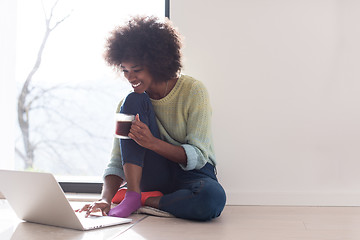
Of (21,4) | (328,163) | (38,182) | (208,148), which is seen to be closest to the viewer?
(38,182)

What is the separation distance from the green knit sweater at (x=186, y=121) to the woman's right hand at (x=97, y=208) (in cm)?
30

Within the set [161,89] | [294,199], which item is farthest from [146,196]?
[294,199]

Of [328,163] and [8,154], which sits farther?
[8,154]

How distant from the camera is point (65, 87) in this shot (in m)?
4.27

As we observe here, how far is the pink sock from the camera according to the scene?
182cm

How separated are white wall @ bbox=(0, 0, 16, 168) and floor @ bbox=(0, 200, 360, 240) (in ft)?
2.78

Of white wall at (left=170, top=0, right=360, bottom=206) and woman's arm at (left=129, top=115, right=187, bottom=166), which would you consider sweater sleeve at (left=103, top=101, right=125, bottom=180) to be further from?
white wall at (left=170, top=0, right=360, bottom=206)

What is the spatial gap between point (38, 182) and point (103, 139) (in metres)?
2.85

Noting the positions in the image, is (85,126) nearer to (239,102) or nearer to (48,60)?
(48,60)

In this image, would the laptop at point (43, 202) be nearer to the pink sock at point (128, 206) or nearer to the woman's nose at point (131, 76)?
the pink sock at point (128, 206)

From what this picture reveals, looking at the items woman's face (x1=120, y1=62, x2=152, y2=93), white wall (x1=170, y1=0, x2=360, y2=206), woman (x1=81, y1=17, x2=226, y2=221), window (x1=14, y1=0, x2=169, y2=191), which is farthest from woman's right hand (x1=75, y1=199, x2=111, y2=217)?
window (x1=14, y1=0, x2=169, y2=191)

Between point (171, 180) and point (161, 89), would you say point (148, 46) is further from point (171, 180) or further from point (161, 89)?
point (171, 180)

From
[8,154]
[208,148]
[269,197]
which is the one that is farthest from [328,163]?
[8,154]

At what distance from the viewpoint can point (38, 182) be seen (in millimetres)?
1503
